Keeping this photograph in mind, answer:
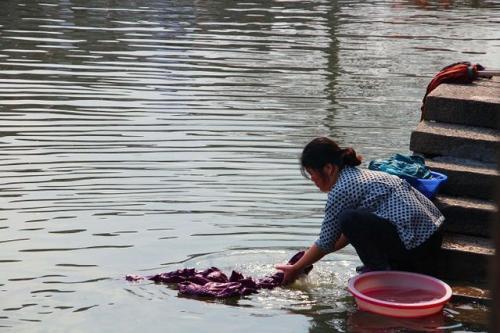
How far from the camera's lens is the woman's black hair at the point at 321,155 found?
5.86 m

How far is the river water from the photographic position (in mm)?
6098

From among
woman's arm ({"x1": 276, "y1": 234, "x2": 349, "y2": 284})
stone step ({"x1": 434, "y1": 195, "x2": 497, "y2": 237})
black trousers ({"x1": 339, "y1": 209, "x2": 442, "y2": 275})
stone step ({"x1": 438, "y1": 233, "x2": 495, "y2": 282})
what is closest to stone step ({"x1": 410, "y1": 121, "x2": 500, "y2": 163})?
stone step ({"x1": 434, "y1": 195, "x2": 497, "y2": 237})

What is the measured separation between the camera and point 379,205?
5.91 meters

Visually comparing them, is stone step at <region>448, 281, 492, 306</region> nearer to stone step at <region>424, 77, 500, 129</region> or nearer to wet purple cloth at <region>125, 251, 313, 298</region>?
wet purple cloth at <region>125, 251, 313, 298</region>

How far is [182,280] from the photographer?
639 centimetres

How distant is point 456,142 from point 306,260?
4.70 feet

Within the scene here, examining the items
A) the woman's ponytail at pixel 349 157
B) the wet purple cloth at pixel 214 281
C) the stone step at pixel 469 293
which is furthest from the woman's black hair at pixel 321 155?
the stone step at pixel 469 293

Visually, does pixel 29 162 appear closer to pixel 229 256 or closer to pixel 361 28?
pixel 229 256

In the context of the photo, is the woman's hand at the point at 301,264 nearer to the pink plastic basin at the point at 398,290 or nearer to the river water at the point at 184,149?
the river water at the point at 184,149

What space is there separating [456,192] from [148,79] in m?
7.08

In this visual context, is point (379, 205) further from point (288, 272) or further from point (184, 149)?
point (184, 149)

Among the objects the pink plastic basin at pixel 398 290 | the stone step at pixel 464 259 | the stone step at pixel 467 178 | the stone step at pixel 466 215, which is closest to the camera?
the pink plastic basin at pixel 398 290

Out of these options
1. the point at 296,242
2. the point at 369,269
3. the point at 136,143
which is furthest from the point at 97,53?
the point at 369,269

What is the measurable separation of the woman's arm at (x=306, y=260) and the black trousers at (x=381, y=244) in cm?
12
